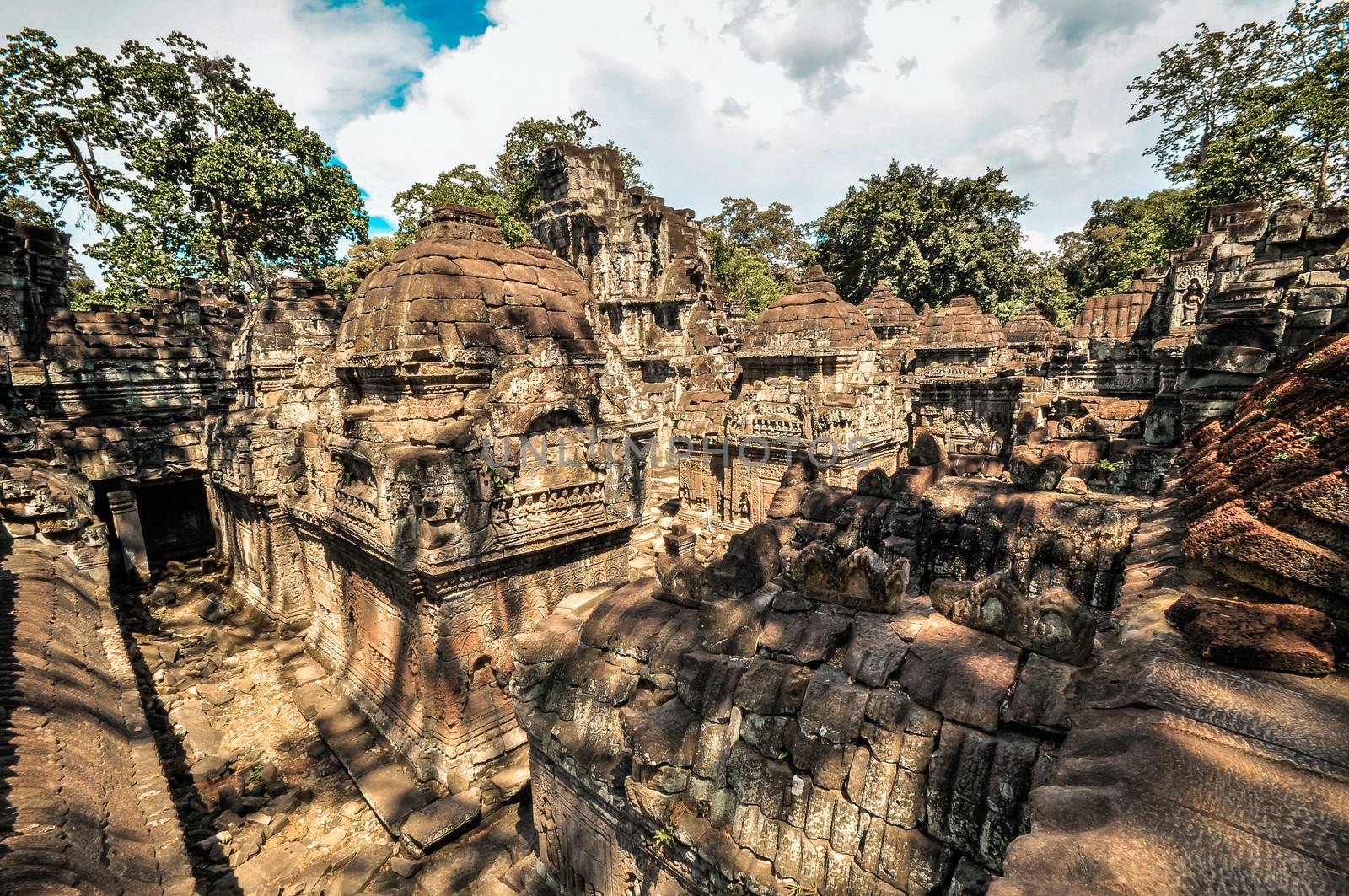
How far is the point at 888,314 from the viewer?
1046 inches

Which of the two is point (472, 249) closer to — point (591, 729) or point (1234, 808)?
point (591, 729)

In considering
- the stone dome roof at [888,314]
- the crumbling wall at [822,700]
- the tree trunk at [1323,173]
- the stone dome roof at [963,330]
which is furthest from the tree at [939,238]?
the crumbling wall at [822,700]

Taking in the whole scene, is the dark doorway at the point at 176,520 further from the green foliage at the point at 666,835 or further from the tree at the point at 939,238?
the tree at the point at 939,238

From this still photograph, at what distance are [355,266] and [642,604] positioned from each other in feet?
99.6

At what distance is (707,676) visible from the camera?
10.2 ft

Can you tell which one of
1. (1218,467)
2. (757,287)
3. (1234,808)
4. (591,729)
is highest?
(757,287)

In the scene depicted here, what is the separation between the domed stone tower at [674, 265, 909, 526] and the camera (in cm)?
1190

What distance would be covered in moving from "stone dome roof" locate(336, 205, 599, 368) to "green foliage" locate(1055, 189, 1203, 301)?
31.2 metres

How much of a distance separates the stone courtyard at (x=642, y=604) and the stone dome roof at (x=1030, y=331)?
8.71m

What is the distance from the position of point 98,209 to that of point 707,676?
3390 cm

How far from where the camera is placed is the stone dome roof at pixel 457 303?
281 inches

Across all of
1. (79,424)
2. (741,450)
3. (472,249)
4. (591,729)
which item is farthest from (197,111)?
(591,729)

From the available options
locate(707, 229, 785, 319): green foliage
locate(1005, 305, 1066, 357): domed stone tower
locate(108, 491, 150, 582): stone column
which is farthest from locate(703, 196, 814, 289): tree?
locate(108, 491, 150, 582): stone column

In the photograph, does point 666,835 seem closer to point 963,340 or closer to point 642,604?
point 642,604
